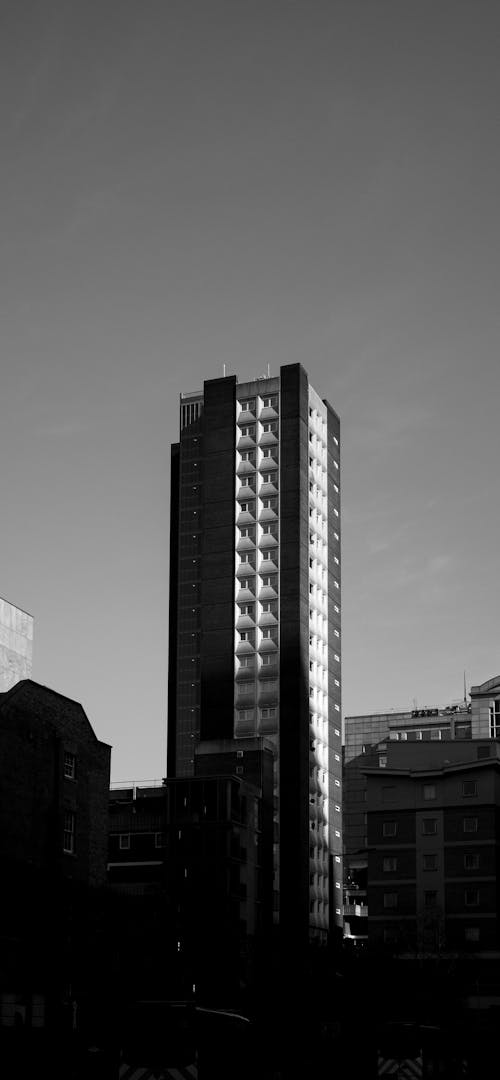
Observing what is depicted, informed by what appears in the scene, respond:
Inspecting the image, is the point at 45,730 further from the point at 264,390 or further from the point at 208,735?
the point at 264,390

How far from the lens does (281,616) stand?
546ft

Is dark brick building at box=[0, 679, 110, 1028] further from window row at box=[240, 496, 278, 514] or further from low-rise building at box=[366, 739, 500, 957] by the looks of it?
window row at box=[240, 496, 278, 514]

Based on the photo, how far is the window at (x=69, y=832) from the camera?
89062 millimetres

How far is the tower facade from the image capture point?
525 feet

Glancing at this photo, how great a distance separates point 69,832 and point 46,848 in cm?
362

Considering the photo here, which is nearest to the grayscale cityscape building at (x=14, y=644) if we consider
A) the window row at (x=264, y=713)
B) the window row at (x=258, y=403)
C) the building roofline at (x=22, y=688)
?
the building roofline at (x=22, y=688)

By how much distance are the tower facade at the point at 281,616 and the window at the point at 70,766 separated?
221 feet

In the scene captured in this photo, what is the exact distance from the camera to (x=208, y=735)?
163m

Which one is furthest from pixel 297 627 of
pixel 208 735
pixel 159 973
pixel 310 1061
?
pixel 310 1061

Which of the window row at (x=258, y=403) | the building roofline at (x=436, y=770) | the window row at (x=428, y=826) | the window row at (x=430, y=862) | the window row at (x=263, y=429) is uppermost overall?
the window row at (x=258, y=403)

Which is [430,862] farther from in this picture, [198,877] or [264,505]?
[264,505]

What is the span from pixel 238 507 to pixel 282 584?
35.7ft

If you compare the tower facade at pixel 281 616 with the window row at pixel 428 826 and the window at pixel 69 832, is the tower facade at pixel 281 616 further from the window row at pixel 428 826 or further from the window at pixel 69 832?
the window at pixel 69 832

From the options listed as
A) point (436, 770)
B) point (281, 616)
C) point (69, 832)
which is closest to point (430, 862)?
point (436, 770)
